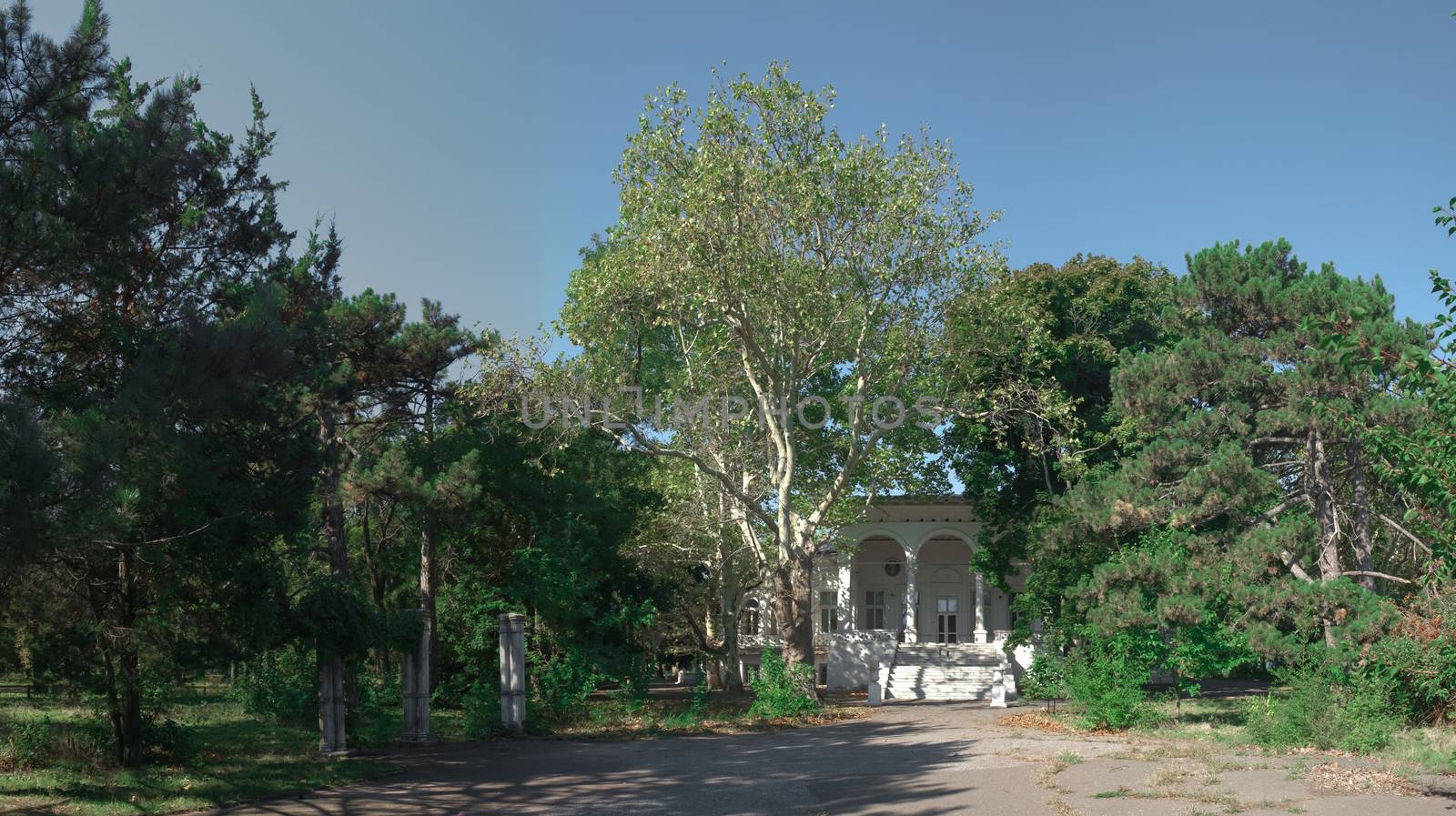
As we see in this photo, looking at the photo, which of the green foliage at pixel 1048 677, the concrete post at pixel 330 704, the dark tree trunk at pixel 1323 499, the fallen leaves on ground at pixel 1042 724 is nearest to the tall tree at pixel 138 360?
the concrete post at pixel 330 704

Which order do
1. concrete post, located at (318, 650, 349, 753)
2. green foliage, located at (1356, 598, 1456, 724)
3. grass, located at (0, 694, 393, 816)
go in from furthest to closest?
concrete post, located at (318, 650, 349, 753), green foliage, located at (1356, 598, 1456, 724), grass, located at (0, 694, 393, 816)

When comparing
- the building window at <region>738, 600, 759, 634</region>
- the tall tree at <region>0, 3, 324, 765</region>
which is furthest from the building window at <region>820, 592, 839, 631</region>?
the tall tree at <region>0, 3, 324, 765</region>

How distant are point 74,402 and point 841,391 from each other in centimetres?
2143

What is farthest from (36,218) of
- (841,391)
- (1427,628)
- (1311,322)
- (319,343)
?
(841,391)

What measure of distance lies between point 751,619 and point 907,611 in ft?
30.1

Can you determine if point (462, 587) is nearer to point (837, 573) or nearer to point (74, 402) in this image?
point (74, 402)

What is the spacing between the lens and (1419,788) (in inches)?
425

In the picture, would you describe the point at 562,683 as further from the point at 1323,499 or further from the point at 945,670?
the point at 945,670

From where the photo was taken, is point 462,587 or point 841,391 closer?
point 462,587

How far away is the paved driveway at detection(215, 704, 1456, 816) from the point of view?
10867mm

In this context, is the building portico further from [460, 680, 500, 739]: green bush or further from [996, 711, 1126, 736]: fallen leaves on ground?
[460, 680, 500, 739]: green bush

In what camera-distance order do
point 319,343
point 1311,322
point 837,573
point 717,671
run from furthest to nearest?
point 837,573, point 717,671, point 319,343, point 1311,322

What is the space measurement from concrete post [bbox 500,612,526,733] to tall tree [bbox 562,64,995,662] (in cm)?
489

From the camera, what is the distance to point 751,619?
44.0 meters
